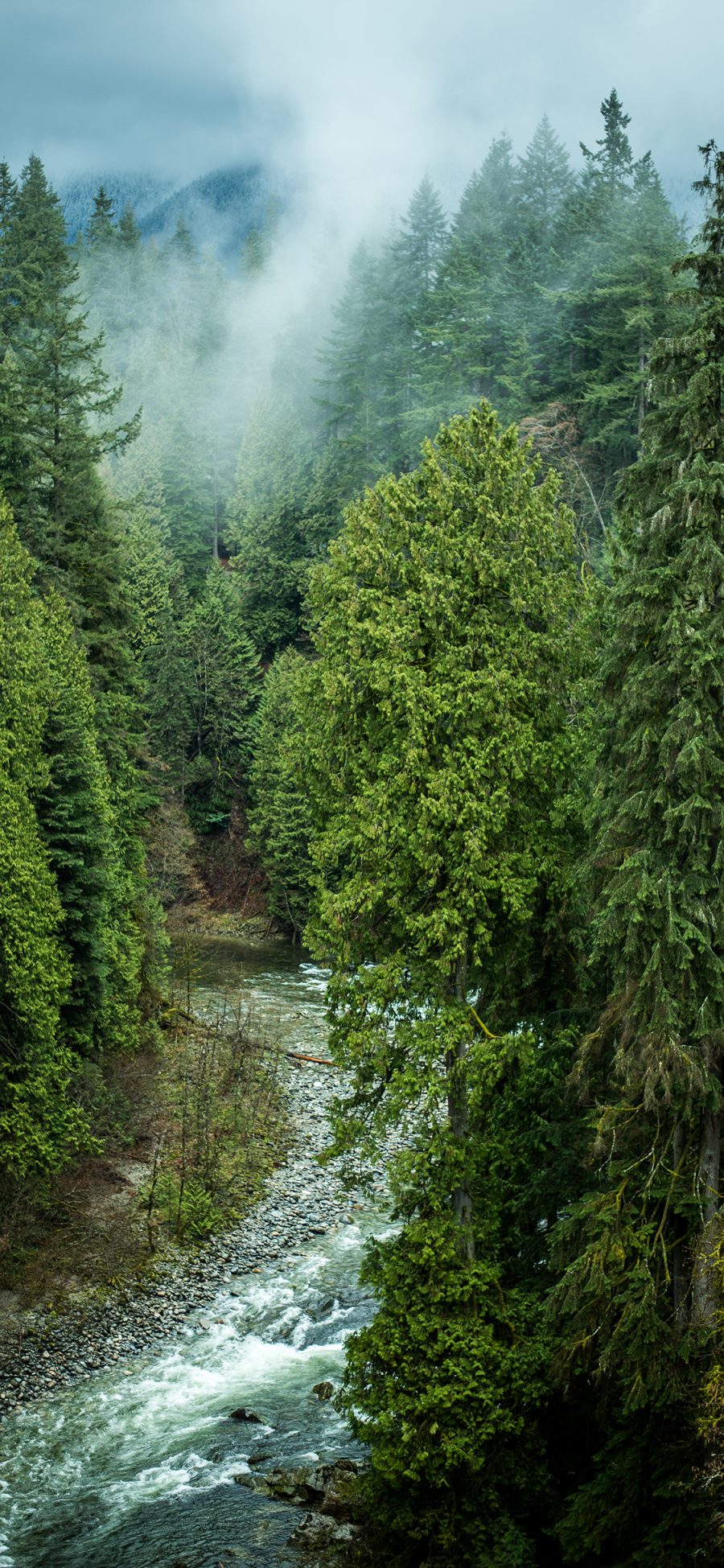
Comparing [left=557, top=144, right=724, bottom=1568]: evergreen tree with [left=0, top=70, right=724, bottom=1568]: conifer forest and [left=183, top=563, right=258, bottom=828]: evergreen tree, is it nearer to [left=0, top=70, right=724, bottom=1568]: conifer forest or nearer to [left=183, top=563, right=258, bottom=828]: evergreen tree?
[left=0, top=70, right=724, bottom=1568]: conifer forest

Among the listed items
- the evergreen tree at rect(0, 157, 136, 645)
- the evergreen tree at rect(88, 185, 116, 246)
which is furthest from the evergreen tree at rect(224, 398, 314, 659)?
the evergreen tree at rect(88, 185, 116, 246)

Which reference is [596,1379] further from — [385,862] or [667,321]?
[667,321]

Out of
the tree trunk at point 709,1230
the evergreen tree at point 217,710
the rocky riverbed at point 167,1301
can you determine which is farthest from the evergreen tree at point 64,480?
the evergreen tree at point 217,710

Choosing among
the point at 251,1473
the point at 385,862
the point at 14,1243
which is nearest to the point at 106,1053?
the point at 14,1243

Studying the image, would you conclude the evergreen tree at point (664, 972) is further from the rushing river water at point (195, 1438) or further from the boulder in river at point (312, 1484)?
the rushing river water at point (195, 1438)

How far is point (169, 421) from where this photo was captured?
8550 cm

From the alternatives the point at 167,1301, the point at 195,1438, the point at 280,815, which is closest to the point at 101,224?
the point at 280,815

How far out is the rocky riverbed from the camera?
1858 centimetres

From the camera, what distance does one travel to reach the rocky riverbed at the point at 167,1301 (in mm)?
18578

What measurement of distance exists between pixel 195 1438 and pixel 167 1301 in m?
3.80

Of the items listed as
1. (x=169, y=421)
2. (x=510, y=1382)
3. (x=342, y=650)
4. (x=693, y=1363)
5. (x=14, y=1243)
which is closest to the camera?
(x=693, y=1363)

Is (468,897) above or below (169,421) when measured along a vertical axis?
below

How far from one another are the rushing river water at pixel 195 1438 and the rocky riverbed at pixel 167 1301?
0.98 ft

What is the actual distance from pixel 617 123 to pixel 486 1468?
223ft
